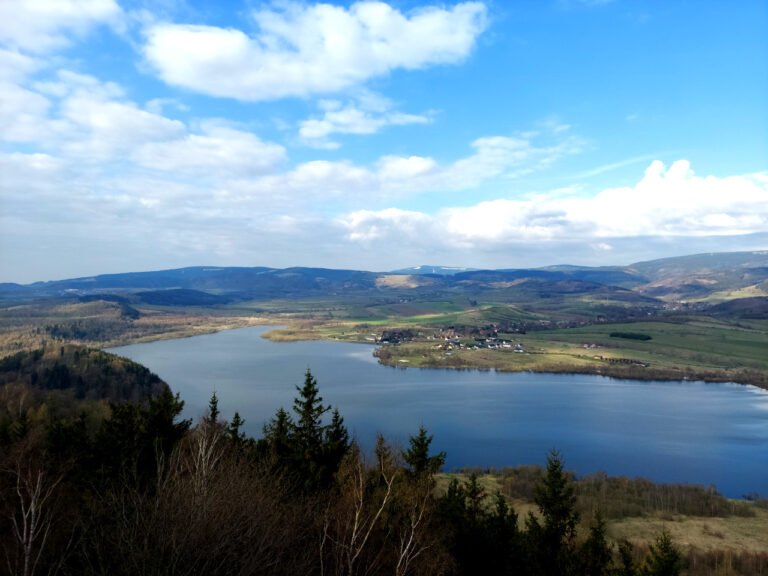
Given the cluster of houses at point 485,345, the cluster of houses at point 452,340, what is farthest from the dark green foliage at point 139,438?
the cluster of houses at point 485,345

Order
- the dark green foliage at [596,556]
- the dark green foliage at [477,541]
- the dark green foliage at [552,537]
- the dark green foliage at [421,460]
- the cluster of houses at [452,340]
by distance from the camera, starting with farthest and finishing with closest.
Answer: the cluster of houses at [452,340], the dark green foliage at [421,460], the dark green foliage at [552,537], the dark green foliage at [596,556], the dark green foliage at [477,541]

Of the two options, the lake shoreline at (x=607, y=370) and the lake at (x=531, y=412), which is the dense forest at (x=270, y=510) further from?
the lake shoreline at (x=607, y=370)

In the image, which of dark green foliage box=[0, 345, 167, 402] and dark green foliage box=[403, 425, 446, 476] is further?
dark green foliage box=[0, 345, 167, 402]

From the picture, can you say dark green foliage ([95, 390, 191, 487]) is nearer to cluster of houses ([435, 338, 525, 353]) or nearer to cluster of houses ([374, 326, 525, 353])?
cluster of houses ([374, 326, 525, 353])

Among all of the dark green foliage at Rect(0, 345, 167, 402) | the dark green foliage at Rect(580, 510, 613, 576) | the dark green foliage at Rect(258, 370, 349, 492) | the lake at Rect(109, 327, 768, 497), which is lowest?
the lake at Rect(109, 327, 768, 497)

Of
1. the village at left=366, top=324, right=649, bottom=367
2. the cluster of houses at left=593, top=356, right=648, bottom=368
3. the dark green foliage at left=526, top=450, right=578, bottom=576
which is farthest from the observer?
the village at left=366, top=324, right=649, bottom=367

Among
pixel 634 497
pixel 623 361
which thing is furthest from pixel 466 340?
pixel 634 497

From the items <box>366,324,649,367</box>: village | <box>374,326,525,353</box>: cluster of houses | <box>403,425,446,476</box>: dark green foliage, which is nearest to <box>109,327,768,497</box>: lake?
<box>403,425,446,476</box>: dark green foliage

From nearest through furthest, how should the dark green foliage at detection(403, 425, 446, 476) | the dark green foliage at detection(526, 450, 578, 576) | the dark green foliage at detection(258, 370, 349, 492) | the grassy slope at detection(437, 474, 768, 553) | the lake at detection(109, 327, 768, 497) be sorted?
the dark green foliage at detection(526, 450, 578, 576)
the dark green foliage at detection(403, 425, 446, 476)
the dark green foliage at detection(258, 370, 349, 492)
the grassy slope at detection(437, 474, 768, 553)
the lake at detection(109, 327, 768, 497)
